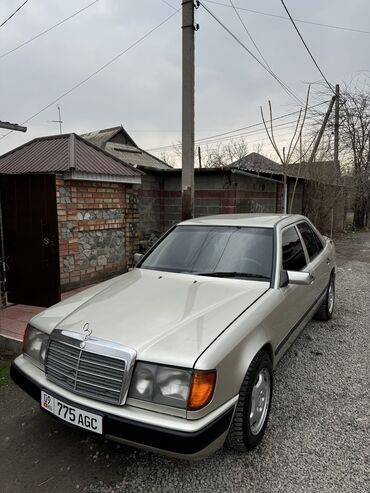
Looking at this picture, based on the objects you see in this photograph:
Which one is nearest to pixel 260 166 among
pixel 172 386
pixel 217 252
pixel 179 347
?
pixel 217 252

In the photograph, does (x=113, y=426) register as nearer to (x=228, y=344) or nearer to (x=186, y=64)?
(x=228, y=344)

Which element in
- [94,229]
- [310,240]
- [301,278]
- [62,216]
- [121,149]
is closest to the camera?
[301,278]

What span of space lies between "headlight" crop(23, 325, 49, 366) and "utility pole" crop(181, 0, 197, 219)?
12.9 feet

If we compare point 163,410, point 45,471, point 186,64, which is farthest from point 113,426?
point 186,64

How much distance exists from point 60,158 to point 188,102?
90.3 inches

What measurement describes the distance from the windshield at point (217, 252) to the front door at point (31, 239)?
73.5 inches

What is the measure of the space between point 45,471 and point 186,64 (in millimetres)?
5814

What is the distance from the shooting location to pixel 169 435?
1781 mm

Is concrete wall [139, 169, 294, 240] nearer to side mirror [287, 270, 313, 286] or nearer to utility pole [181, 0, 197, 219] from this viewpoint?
utility pole [181, 0, 197, 219]

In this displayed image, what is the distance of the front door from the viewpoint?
4.75 m

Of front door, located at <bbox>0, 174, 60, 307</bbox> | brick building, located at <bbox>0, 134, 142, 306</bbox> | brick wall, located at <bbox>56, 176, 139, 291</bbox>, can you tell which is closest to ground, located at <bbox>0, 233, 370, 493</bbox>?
front door, located at <bbox>0, 174, 60, 307</bbox>

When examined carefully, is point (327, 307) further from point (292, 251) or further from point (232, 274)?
point (232, 274)

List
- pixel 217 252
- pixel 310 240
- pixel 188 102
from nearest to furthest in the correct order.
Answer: pixel 217 252, pixel 310 240, pixel 188 102

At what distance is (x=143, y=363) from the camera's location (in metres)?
1.93
